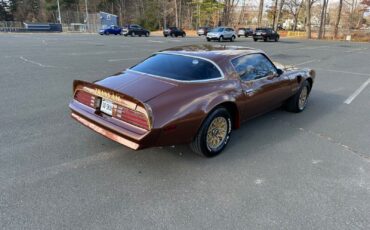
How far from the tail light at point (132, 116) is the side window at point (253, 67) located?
177 cm

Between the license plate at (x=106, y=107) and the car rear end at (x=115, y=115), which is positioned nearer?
the car rear end at (x=115, y=115)

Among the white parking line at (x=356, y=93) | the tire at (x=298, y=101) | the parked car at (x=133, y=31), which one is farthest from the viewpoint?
the parked car at (x=133, y=31)

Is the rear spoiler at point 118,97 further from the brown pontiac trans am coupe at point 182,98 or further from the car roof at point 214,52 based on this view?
the car roof at point 214,52

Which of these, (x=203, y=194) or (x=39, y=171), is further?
(x=39, y=171)

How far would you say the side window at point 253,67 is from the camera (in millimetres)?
4160

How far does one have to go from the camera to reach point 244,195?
2.95 m

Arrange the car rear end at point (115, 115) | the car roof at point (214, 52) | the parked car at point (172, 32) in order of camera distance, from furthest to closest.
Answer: the parked car at point (172, 32)
the car roof at point (214, 52)
the car rear end at point (115, 115)

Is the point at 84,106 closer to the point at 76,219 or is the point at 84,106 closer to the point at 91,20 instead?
the point at 76,219

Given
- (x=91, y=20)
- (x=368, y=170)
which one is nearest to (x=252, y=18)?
(x=91, y=20)

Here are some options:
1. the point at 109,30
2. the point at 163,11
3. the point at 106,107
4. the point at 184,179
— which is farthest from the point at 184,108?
the point at 163,11

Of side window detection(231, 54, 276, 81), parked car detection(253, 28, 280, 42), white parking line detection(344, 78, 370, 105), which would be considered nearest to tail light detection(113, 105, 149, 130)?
side window detection(231, 54, 276, 81)

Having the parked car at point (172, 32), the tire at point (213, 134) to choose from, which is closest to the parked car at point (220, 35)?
the parked car at point (172, 32)

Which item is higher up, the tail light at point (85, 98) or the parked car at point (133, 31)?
the parked car at point (133, 31)

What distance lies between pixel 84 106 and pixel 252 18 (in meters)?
96.5
